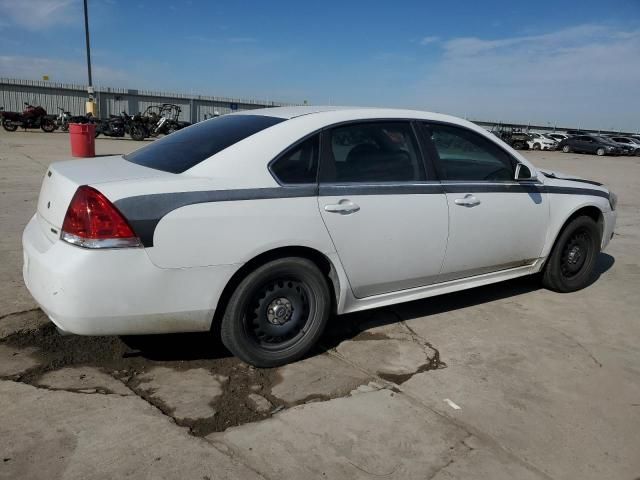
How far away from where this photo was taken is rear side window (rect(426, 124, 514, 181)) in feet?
13.1

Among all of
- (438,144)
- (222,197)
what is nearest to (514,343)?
(438,144)

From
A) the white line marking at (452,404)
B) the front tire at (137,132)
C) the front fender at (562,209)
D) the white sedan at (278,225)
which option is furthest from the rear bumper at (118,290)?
the front tire at (137,132)

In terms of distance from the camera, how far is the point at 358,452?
8.45ft

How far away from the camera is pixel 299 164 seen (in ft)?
10.9

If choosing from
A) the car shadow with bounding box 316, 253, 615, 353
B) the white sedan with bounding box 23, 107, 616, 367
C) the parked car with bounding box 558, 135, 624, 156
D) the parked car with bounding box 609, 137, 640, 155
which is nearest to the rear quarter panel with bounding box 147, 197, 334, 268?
the white sedan with bounding box 23, 107, 616, 367

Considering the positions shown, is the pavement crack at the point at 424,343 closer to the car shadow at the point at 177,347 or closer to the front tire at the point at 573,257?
A: the car shadow at the point at 177,347

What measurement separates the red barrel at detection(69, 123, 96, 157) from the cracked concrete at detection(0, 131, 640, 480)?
454 inches

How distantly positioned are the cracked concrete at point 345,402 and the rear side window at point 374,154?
1.19 m

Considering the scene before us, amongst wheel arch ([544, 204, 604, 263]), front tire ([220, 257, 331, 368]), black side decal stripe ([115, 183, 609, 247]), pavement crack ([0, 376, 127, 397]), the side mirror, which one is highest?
the side mirror

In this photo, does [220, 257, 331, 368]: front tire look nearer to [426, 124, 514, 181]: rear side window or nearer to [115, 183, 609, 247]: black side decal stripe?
[115, 183, 609, 247]: black side decal stripe

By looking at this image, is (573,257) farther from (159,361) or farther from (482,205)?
(159,361)

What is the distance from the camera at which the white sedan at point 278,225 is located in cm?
278

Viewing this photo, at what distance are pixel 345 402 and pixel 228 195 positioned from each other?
133cm

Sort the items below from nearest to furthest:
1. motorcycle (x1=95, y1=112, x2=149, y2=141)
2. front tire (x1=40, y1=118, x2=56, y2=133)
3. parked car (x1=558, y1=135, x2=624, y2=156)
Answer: motorcycle (x1=95, y1=112, x2=149, y2=141)
front tire (x1=40, y1=118, x2=56, y2=133)
parked car (x1=558, y1=135, x2=624, y2=156)
